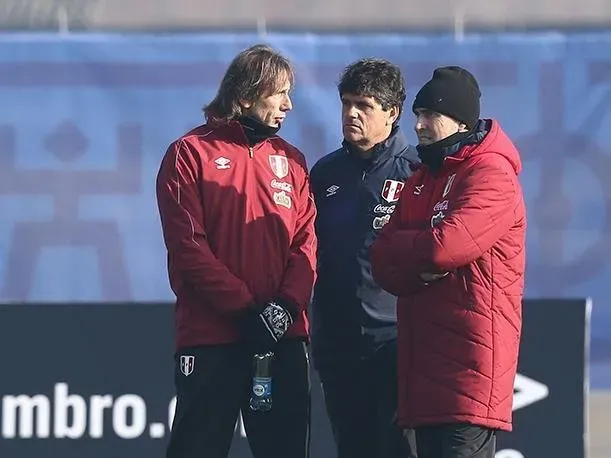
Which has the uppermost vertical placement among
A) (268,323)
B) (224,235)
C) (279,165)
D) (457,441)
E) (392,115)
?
(392,115)

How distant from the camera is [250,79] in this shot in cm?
425

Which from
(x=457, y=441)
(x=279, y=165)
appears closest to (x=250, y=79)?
(x=279, y=165)

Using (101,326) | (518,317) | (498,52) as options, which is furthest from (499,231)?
(498,52)

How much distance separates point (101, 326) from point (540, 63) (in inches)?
106

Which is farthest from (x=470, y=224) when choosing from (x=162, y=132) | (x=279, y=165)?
(x=162, y=132)

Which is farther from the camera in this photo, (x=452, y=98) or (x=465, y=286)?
(x=452, y=98)

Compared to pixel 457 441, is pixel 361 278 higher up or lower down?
higher up

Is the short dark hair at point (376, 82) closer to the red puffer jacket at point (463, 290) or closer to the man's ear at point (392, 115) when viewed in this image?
the man's ear at point (392, 115)

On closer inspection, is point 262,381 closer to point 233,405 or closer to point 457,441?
point 233,405

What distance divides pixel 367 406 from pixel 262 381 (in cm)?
50

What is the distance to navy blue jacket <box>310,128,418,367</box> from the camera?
4.51 metres

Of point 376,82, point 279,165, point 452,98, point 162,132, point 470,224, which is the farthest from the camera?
point 162,132

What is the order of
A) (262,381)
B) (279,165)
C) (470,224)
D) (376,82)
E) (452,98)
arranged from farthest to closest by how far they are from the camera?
(376,82), (279,165), (262,381), (452,98), (470,224)

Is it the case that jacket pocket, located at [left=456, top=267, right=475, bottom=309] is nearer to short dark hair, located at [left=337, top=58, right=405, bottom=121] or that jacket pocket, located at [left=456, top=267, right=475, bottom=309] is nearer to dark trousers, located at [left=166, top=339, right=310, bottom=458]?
dark trousers, located at [left=166, top=339, right=310, bottom=458]
